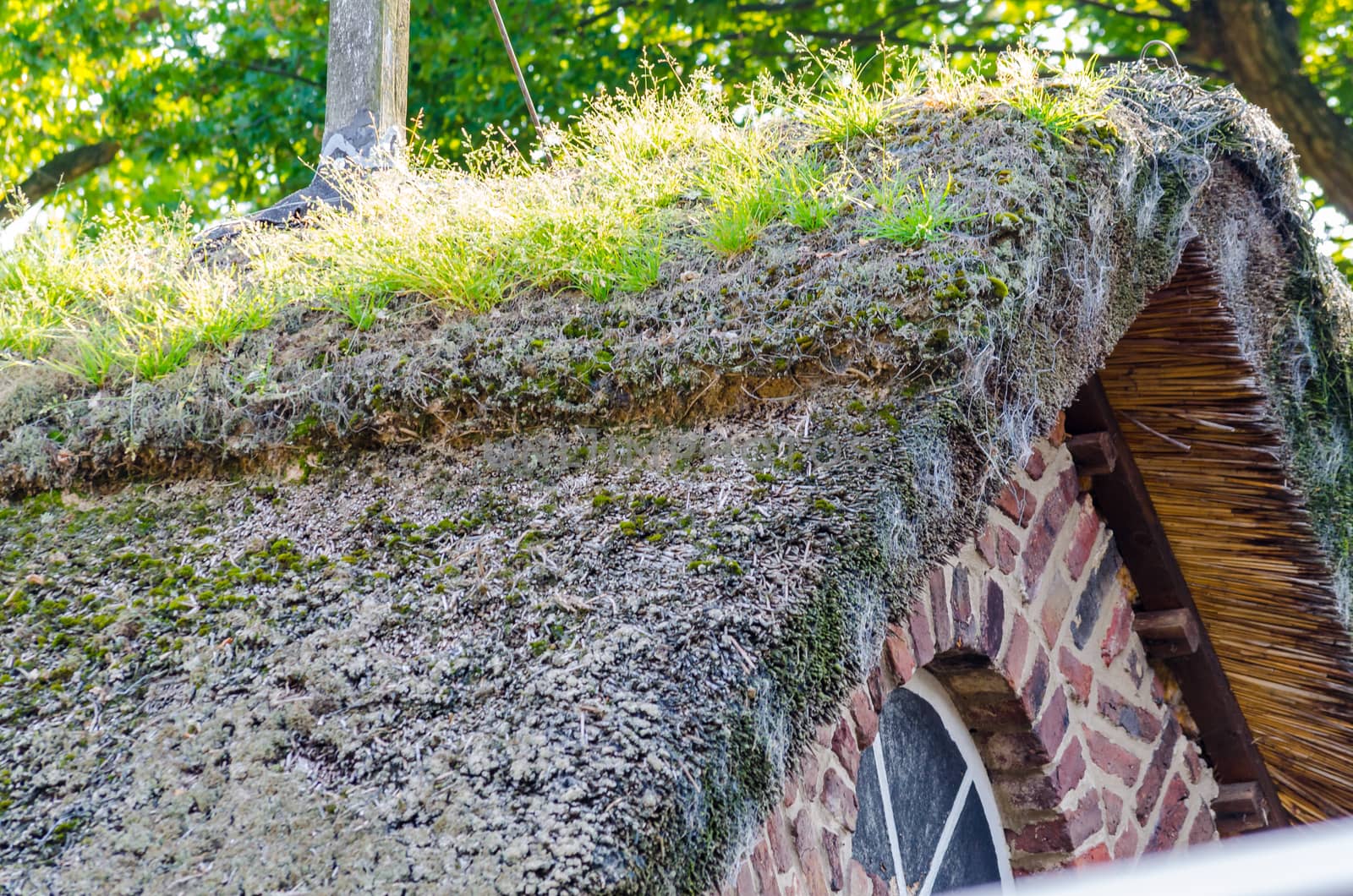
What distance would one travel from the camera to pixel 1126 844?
286cm

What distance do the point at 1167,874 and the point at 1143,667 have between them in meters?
3.15

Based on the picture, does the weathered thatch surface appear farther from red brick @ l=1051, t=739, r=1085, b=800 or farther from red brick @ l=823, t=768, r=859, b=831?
red brick @ l=1051, t=739, r=1085, b=800

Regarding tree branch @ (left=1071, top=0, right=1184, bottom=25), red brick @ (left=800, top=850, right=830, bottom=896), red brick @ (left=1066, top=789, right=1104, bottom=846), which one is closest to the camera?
red brick @ (left=800, top=850, right=830, bottom=896)

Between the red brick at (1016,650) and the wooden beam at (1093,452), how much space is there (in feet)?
2.08

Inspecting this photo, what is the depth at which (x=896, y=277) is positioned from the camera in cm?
167

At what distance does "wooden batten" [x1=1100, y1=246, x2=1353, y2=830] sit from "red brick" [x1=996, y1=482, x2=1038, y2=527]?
1.30ft

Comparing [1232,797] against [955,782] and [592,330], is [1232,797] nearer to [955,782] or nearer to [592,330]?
[955,782]

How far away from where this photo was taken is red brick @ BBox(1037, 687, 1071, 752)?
2.58 m

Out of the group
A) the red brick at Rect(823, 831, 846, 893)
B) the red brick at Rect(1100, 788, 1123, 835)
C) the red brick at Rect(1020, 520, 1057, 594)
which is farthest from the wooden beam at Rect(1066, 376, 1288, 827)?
the red brick at Rect(823, 831, 846, 893)

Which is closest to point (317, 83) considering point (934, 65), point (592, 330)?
point (934, 65)

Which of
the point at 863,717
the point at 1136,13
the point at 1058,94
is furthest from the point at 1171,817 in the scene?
the point at 1136,13

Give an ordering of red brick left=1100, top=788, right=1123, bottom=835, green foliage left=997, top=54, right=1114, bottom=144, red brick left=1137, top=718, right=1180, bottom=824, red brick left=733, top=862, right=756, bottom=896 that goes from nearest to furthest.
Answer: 1. red brick left=733, top=862, right=756, bottom=896
2. green foliage left=997, top=54, right=1114, bottom=144
3. red brick left=1100, top=788, right=1123, bottom=835
4. red brick left=1137, top=718, right=1180, bottom=824

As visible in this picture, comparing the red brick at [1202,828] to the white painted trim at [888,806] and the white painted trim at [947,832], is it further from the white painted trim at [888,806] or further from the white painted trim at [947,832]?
the white painted trim at [888,806]

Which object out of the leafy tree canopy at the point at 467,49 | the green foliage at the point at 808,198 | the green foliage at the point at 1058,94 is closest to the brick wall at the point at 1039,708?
the green foliage at the point at 808,198
